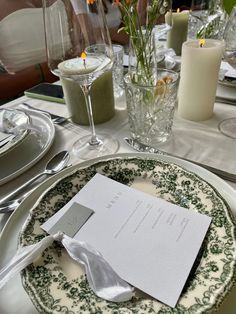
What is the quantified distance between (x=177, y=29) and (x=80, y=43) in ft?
1.52

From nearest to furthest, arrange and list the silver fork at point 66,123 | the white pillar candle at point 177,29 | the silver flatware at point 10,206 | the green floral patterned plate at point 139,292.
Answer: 1. the green floral patterned plate at point 139,292
2. the silver flatware at point 10,206
3. the silver fork at point 66,123
4. the white pillar candle at point 177,29

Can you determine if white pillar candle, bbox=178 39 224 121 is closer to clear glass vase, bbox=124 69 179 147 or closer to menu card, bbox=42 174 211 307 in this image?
clear glass vase, bbox=124 69 179 147

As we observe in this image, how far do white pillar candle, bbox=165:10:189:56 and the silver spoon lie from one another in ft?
1.89

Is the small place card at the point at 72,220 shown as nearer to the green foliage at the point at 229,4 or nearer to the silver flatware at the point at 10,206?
the silver flatware at the point at 10,206

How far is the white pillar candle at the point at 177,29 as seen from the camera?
2.80 feet

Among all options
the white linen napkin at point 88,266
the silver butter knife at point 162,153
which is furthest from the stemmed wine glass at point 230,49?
the white linen napkin at point 88,266

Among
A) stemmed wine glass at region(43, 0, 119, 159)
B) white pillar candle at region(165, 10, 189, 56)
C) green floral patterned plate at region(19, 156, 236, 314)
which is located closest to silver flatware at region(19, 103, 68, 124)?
stemmed wine glass at region(43, 0, 119, 159)

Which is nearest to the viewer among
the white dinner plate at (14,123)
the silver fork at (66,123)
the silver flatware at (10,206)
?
the silver flatware at (10,206)

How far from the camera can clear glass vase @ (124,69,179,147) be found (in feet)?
1.69

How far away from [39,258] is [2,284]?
1.6 inches

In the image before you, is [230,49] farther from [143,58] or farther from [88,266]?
[88,266]

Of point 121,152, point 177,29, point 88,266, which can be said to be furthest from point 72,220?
point 177,29

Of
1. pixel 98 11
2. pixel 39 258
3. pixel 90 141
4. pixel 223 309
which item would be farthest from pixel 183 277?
pixel 98 11

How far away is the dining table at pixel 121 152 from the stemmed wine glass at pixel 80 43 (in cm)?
6
